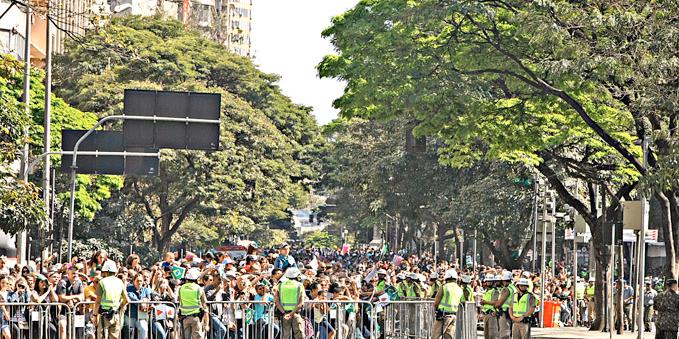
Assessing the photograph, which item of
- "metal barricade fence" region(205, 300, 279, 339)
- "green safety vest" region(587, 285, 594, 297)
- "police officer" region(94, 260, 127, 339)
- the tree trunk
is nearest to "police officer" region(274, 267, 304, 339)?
"metal barricade fence" region(205, 300, 279, 339)

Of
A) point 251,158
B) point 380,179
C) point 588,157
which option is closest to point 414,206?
point 380,179

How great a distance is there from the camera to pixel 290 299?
2162cm

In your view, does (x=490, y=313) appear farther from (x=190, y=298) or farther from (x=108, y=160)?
(x=108, y=160)

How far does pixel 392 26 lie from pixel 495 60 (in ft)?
8.14

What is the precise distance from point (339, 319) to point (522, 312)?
3.23 m

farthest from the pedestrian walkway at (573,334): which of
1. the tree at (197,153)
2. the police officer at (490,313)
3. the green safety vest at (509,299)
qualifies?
the tree at (197,153)

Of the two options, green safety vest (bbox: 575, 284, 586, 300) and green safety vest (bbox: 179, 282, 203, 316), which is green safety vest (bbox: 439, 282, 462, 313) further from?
green safety vest (bbox: 575, 284, 586, 300)

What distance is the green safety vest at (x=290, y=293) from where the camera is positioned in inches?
850

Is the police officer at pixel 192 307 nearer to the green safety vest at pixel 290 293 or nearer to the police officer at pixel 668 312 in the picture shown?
the green safety vest at pixel 290 293

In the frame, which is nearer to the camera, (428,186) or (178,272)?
(178,272)

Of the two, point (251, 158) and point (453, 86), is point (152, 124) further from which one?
point (251, 158)

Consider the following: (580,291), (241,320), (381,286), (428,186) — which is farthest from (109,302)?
(428,186)

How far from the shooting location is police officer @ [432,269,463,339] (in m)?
23.9

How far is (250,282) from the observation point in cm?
2511
